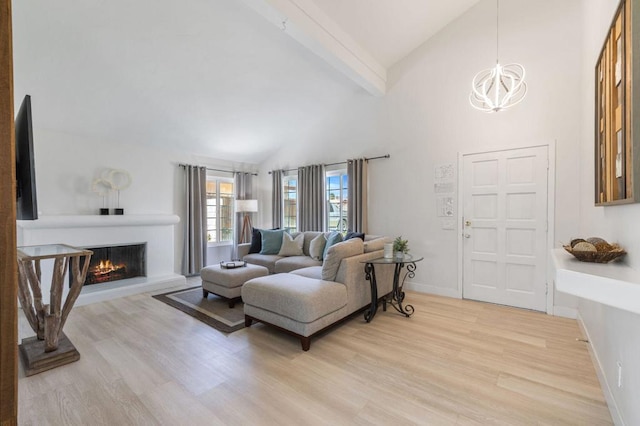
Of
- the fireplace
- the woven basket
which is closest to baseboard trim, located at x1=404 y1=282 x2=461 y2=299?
the woven basket

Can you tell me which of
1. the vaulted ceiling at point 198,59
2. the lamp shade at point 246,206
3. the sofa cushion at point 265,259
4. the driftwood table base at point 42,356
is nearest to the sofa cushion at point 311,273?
the sofa cushion at point 265,259

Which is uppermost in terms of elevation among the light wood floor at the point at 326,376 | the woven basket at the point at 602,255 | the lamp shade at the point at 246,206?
the lamp shade at the point at 246,206

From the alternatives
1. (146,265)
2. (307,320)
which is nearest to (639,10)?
(307,320)

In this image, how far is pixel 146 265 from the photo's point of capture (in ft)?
14.9

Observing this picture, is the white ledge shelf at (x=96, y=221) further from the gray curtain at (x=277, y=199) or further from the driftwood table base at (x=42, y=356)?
the gray curtain at (x=277, y=199)

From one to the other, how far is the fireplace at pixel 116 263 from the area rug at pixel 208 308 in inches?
34.6

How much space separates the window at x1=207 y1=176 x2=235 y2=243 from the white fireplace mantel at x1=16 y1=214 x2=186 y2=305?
1.08 m

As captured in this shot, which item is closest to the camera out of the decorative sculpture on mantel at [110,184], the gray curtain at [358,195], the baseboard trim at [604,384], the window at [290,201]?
the baseboard trim at [604,384]

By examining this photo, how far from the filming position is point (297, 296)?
2.61 meters

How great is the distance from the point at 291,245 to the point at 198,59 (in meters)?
2.96

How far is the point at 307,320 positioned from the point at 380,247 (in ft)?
4.99

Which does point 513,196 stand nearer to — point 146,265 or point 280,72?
point 280,72

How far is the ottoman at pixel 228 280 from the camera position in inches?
143

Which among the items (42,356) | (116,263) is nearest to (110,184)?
(116,263)
